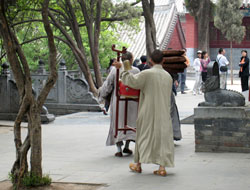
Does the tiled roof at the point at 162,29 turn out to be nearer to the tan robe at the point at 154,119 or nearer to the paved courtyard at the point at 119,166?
the paved courtyard at the point at 119,166

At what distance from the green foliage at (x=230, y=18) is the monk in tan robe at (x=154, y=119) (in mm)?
26188

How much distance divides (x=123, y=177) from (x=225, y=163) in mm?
1702

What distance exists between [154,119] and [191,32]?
107 feet

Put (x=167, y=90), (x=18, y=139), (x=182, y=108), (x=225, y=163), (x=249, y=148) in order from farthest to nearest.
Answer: (x=182, y=108) → (x=249, y=148) → (x=225, y=163) → (x=167, y=90) → (x=18, y=139)

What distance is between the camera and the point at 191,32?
39.2m

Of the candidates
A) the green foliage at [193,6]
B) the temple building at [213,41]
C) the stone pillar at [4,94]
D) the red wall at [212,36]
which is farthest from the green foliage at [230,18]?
the stone pillar at [4,94]

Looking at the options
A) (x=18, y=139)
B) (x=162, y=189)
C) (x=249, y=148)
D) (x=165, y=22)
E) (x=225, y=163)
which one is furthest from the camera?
(x=165, y=22)

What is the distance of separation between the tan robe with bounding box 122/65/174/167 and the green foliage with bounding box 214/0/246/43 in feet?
86.0

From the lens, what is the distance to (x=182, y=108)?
17281mm

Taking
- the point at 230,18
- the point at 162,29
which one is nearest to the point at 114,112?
the point at 230,18

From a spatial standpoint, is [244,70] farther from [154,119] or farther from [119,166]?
[154,119]

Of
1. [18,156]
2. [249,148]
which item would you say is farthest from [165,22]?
[18,156]

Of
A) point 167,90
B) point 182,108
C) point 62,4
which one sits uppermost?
point 62,4

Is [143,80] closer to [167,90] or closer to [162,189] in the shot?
[167,90]
